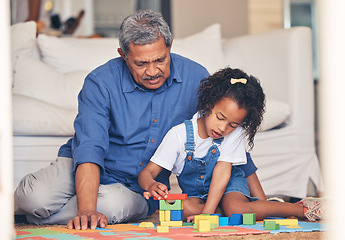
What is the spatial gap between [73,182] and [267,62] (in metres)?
1.52

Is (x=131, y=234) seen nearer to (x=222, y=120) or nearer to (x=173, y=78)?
(x=222, y=120)

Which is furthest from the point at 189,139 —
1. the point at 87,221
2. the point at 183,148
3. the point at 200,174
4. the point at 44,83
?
the point at 44,83

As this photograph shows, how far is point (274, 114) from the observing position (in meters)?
2.71

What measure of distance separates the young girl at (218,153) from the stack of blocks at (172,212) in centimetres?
8

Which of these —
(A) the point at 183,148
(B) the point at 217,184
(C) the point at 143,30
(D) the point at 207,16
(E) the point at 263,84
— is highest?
(D) the point at 207,16

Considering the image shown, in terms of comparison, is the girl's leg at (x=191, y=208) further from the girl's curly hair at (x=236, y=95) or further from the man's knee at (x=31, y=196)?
the man's knee at (x=31, y=196)

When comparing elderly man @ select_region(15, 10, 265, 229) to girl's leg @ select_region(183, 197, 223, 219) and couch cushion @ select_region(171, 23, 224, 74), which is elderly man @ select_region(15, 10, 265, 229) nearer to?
girl's leg @ select_region(183, 197, 223, 219)

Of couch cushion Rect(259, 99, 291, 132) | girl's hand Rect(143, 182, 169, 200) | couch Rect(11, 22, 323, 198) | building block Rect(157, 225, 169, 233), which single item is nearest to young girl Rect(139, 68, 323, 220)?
girl's hand Rect(143, 182, 169, 200)

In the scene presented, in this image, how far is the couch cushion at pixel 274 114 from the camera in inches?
106

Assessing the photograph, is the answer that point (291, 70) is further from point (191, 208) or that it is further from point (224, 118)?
point (191, 208)

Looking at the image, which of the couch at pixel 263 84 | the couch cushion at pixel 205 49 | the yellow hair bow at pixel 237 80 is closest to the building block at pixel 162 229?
the yellow hair bow at pixel 237 80

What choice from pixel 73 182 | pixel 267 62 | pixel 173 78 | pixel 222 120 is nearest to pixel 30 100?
pixel 73 182

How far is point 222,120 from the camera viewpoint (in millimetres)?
1772

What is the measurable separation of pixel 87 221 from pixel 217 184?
0.47m
